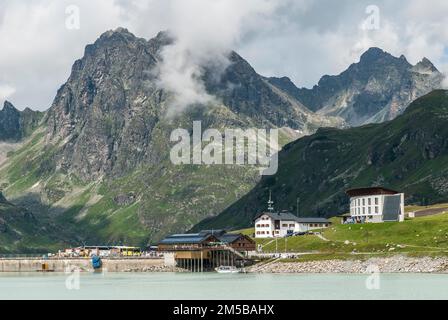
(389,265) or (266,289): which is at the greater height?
(389,265)

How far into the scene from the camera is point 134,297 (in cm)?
13575

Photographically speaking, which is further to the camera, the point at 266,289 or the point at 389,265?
the point at 389,265

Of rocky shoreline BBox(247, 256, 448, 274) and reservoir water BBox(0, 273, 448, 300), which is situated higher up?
rocky shoreline BBox(247, 256, 448, 274)

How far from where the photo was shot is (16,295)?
496ft

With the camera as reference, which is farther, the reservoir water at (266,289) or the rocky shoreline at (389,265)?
the rocky shoreline at (389,265)

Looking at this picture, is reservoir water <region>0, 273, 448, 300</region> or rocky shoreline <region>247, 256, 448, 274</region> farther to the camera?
rocky shoreline <region>247, 256, 448, 274</region>

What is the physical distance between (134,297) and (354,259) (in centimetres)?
7847

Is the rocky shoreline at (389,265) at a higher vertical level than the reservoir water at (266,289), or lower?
higher
